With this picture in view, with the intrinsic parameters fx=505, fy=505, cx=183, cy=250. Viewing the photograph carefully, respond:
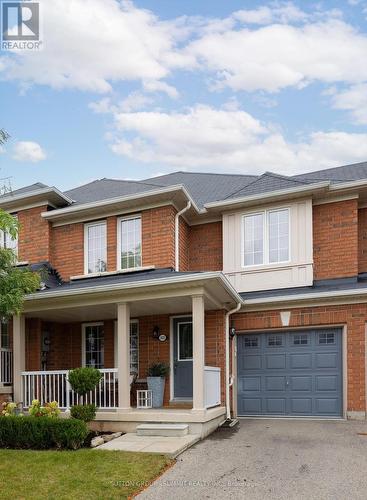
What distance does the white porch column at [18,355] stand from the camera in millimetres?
10984

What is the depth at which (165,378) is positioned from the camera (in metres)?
11.9

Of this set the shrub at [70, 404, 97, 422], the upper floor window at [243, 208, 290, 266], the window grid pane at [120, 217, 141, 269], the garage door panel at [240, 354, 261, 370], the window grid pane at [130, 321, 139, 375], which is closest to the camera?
the shrub at [70, 404, 97, 422]

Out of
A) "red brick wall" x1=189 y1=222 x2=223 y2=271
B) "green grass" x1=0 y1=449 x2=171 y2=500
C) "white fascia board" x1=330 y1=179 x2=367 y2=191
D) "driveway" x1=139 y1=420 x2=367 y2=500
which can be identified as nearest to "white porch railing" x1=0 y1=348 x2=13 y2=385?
"green grass" x1=0 y1=449 x2=171 y2=500

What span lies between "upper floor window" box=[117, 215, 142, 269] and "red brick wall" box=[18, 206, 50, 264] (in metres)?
2.06

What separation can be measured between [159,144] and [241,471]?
2353 centimetres

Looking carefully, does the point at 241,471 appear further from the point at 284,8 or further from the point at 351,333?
the point at 284,8

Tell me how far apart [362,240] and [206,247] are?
390cm

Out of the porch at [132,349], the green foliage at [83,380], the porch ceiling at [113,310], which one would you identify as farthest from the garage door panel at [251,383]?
the green foliage at [83,380]

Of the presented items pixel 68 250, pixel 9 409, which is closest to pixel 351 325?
pixel 68 250

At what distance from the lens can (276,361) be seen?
1177 centimetres

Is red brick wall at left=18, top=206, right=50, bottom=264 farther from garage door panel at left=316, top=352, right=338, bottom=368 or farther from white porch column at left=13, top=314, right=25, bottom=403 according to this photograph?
garage door panel at left=316, top=352, right=338, bottom=368

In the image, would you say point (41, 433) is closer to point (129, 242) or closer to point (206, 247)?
point (129, 242)

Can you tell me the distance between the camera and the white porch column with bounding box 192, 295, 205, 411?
940cm

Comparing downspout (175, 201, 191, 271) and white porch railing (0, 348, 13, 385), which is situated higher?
downspout (175, 201, 191, 271)
